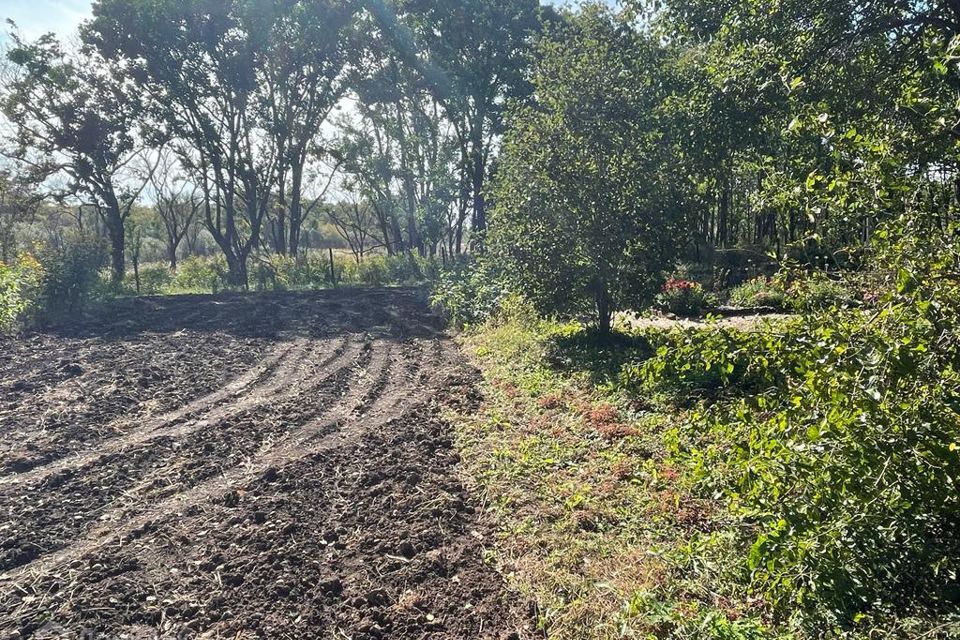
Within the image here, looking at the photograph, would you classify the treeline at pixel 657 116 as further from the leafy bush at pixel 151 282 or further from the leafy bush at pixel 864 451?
the leafy bush at pixel 151 282

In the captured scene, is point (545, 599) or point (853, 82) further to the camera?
point (853, 82)

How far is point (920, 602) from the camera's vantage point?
7.58 ft

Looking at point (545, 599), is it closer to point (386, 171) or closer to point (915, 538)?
point (915, 538)

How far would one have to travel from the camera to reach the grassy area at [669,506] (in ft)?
7.41

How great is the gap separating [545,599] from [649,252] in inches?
229

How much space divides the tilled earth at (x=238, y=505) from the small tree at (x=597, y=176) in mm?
2246

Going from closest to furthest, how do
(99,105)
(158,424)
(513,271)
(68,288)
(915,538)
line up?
(915,538)
(158,424)
(513,271)
(68,288)
(99,105)

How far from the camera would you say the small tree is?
25.4 feet

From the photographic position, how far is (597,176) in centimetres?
791

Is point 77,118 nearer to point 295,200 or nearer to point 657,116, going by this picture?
point 295,200

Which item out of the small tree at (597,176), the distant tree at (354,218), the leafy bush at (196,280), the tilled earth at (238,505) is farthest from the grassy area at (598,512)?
the distant tree at (354,218)

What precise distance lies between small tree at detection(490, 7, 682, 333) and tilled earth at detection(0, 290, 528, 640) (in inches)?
88.4

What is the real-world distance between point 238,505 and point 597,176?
236 inches

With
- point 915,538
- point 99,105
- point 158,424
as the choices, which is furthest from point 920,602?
point 99,105
